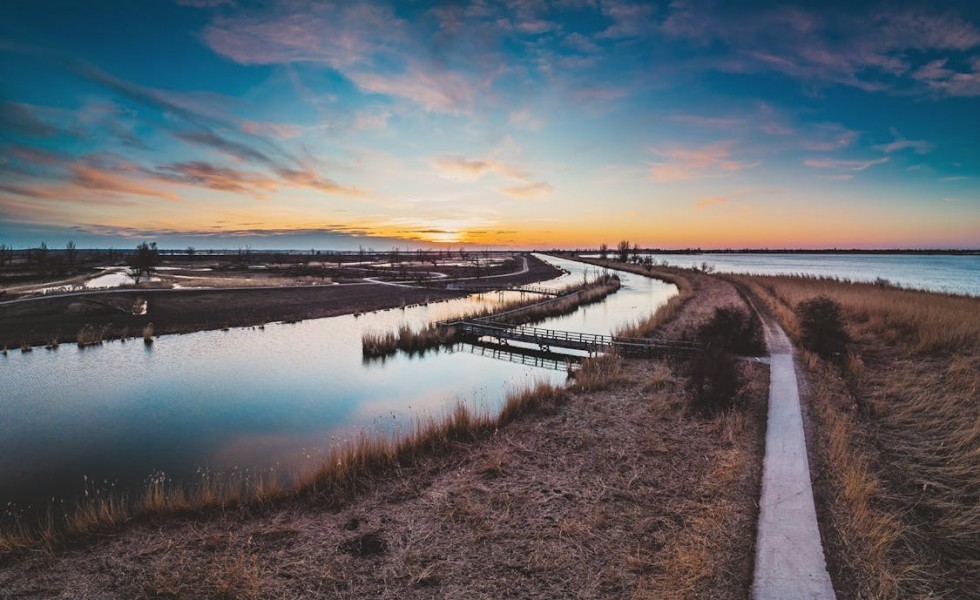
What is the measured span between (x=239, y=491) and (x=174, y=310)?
32.3 meters

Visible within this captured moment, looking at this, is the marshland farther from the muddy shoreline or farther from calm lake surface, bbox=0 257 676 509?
the muddy shoreline

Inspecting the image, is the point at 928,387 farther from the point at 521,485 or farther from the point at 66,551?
the point at 66,551

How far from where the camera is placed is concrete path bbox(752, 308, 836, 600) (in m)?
5.15

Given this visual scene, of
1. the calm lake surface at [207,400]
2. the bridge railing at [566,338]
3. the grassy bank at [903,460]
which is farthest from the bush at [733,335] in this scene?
the calm lake surface at [207,400]

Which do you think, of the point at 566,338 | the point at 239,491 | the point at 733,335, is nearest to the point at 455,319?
the point at 566,338

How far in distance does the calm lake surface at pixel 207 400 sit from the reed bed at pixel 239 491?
3.33 feet

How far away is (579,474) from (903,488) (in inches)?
226

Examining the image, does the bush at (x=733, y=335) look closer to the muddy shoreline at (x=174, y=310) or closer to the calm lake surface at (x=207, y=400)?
the calm lake surface at (x=207, y=400)

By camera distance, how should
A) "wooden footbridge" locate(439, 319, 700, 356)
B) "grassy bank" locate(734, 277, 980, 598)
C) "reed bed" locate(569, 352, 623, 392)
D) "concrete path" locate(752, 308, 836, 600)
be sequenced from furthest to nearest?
"wooden footbridge" locate(439, 319, 700, 356)
"reed bed" locate(569, 352, 623, 392)
"grassy bank" locate(734, 277, 980, 598)
"concrete path" locate(752, 308, 836, 600)

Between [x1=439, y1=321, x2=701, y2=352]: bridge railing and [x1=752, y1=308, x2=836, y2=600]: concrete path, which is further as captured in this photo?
[x1=439, y1=321, x2=701, y2=352]: bridge railing

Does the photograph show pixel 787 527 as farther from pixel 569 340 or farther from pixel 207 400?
pixel 207 400

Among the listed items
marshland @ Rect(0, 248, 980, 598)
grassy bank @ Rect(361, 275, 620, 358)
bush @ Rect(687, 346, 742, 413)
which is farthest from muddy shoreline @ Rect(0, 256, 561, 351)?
bush @ Rect(687, 346, 742, 413)

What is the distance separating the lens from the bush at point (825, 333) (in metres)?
17.3

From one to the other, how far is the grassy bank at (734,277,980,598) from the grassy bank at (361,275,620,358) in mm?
19427
